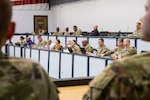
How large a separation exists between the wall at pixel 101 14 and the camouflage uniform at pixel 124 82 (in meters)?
12.9

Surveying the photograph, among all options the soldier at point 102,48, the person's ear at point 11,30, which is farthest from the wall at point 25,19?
the person's ear at point 11,30

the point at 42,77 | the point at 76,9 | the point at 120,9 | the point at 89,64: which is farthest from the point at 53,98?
the point at 76,9

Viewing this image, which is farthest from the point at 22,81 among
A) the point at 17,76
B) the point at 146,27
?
the point at 146,27

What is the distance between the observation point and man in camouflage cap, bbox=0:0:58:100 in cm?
90

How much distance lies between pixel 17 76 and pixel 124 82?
292mm

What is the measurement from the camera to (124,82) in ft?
3.19

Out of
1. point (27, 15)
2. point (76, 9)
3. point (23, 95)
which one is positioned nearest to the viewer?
point (23, 95)

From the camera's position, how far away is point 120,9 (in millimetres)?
15031

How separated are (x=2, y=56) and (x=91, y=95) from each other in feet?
0.91

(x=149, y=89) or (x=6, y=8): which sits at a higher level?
(x=6, y=8)

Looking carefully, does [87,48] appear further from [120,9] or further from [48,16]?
[48,16]

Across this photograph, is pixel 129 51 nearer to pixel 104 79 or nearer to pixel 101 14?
pixel 104 79

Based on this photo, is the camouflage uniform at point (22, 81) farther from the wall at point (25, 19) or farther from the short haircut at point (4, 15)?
the wall at point (25, 19)

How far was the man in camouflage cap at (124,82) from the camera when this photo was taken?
0.97 m
